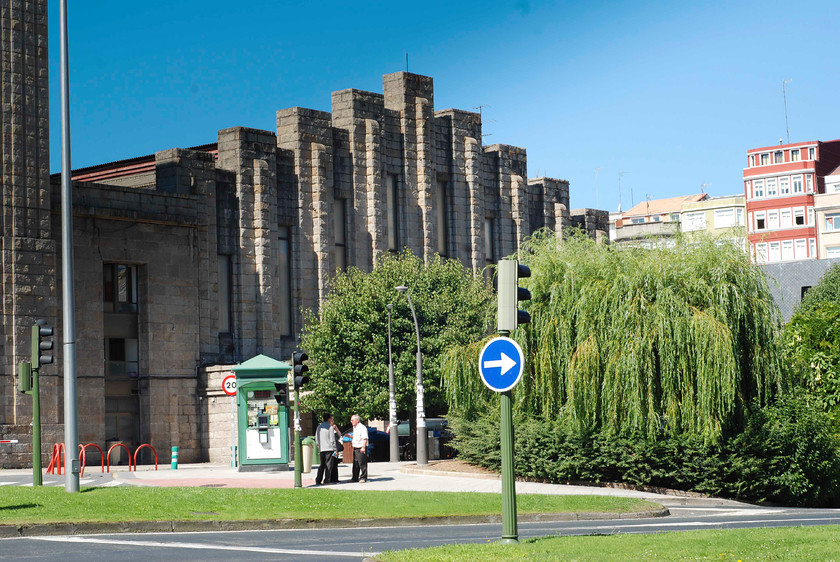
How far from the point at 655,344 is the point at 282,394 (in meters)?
9.19

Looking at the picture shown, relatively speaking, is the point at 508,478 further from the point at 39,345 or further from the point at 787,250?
the point at 787,250

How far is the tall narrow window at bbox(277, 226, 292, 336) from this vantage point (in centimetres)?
5119

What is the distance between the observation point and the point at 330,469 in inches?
1065

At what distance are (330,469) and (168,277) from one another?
21242 millimetres

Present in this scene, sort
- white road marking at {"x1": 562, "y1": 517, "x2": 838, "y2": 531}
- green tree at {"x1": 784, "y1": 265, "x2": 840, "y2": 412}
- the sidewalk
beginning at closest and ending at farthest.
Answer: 1. white road marking at {"x1": 562, "y1": 517, "x2": 838, "y2": 531}
2. the sidewalk
3. green tree at {"x1": 784, "y1": 265, "x2": 840, "y2": 412}

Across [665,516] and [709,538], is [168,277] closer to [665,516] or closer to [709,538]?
[665,516]

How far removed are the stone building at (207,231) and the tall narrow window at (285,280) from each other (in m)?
0.08

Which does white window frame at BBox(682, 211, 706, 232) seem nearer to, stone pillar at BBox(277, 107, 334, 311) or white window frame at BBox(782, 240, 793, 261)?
white window frame at BBox(782, 240, 793, 261)

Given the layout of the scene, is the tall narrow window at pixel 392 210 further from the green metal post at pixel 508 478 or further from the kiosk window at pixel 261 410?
the green metal post at pixel 508 478

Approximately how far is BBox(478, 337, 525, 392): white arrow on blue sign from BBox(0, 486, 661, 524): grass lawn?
7.06 metres

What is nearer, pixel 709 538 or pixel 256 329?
pixel 709 538

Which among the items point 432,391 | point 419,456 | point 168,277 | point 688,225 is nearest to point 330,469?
point 419,456

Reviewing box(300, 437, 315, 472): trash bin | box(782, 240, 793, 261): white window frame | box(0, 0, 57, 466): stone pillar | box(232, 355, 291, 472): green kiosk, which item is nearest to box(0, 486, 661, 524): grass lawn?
box(300, 437, 315, 472): trash bin

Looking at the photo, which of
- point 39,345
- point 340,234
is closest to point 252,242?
point 340,234
